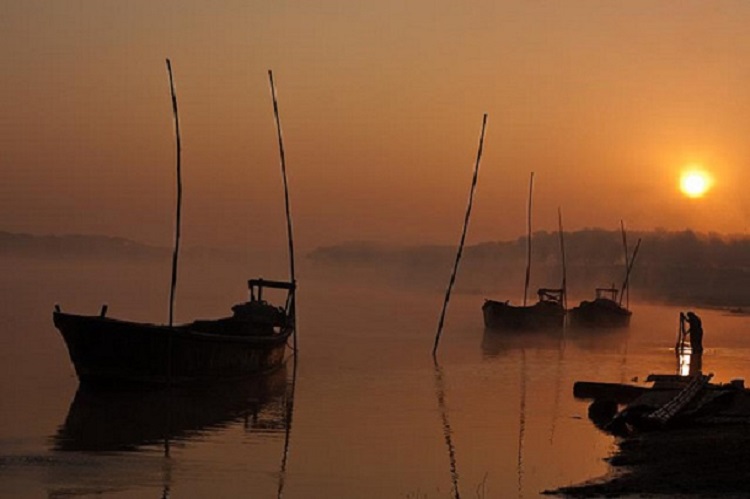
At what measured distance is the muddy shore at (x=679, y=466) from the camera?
19656 mm

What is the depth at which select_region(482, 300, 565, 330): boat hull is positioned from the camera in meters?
76.6

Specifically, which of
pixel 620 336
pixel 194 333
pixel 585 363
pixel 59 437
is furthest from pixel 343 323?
pixel 59 437

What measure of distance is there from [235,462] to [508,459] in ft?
18.0

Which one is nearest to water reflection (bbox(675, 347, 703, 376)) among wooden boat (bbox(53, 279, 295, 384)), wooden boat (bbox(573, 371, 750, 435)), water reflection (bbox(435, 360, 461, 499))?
water reflection (bbox(435, 360, 461, 499))

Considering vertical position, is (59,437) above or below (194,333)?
below

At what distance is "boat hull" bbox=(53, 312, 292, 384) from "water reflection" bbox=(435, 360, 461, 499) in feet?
22.2

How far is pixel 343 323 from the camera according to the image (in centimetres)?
9044

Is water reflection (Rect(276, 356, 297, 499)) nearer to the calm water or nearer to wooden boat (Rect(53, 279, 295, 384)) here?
the calm water

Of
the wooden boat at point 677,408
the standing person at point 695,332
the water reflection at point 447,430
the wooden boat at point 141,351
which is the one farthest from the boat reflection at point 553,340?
the wooden boat at point 677,408

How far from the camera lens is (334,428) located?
30.6 m

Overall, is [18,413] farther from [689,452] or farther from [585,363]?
[585,363]

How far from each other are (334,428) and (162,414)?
4.89m

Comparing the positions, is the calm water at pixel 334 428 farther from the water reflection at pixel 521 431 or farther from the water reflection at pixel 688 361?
the water reflection at pixel 688 361

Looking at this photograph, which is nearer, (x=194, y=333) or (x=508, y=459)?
(x=508, y=459)
